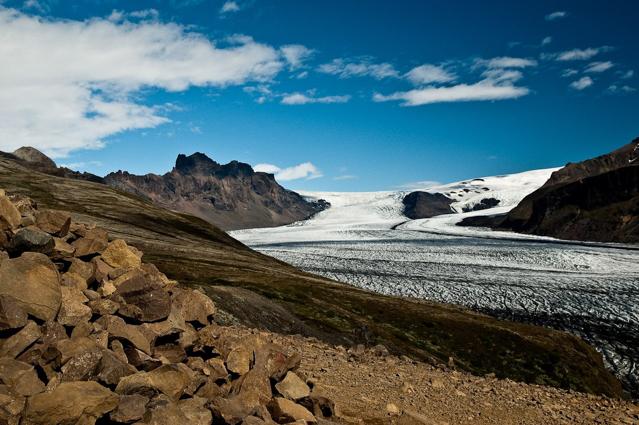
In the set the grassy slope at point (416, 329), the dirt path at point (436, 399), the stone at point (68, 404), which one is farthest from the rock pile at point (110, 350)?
the grassy slope at point (416, 329)

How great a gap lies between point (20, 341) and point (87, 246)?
6.27 metres

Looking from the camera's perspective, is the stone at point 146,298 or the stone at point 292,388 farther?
the stone at point 146,298

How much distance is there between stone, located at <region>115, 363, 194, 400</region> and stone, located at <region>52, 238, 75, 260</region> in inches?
239

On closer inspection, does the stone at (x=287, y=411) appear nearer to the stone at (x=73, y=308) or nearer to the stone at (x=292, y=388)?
the stone at (x=292, y=388)

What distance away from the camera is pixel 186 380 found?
12.5 meters

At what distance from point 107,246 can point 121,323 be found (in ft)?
18.4

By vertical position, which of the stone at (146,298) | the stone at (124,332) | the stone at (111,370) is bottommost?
the stone at (111,370)

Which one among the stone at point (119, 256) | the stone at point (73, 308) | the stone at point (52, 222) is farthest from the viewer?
the stone at point (119, 256)

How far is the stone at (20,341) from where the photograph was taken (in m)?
11.4

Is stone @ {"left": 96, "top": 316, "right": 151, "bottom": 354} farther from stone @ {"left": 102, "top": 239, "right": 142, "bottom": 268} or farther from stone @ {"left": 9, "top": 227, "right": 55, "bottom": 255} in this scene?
stone @ {"left": 102, "top": 239, "right": 142, "bottom": 268}

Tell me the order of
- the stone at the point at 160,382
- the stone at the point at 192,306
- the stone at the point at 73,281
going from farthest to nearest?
the stone at the point at 192,306
the stone at the point at 73,281
the stone at the point at 160,382

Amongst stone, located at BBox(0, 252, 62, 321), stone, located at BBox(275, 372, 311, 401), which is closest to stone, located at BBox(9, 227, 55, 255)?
stone, located at BBox(0, 252, 62, 321)

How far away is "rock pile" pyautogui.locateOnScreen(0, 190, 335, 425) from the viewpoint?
10555 mm

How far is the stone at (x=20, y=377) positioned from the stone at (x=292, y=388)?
666 centimetres
